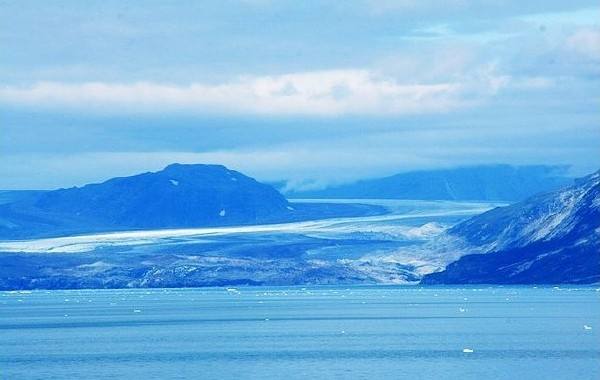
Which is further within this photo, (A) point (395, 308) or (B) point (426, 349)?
(A) point (395, 308)

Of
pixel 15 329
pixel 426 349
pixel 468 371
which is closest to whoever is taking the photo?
pixel 468 371

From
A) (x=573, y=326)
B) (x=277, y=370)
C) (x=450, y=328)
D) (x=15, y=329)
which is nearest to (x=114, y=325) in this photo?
→ (x=15, y=329)

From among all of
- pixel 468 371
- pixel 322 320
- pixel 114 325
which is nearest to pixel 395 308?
pixel 322 320

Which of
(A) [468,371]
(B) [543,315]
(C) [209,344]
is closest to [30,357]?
(C) [209,344]

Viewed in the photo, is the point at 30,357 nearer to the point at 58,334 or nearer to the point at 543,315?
the point at 58,334

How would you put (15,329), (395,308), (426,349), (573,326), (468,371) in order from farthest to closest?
(395,308), (15,329), (573,326), (426,349), (468,371)

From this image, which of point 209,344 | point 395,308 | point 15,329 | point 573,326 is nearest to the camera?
point 209,344

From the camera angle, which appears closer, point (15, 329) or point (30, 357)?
point (30, 357)

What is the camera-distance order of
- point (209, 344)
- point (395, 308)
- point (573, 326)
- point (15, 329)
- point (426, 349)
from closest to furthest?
point (426, 349) → point (209, 344) → point (573, 326) → point (15, 329) → point (395, 308)

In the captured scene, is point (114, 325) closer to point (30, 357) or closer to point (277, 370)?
point (30, 357)

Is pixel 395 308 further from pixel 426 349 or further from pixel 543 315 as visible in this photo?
pixel 426 349
